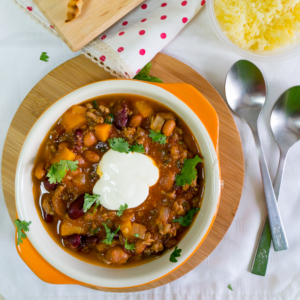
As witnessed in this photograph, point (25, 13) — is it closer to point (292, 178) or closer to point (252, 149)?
point (252, 149)

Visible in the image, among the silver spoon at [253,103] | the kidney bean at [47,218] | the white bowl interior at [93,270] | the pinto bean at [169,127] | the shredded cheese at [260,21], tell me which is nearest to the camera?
the white bowl interior at [93,270]

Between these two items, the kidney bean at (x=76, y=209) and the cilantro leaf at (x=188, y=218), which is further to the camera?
the cilantro leaf at (x=188, y=218)

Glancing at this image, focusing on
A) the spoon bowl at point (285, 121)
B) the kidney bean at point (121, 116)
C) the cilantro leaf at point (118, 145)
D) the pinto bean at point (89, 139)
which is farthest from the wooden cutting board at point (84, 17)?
the spoon bowl at point (285, 121)

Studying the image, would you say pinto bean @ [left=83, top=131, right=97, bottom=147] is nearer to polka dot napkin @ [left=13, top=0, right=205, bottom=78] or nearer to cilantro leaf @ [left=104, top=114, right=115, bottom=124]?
cilantro leaf @ [left=104, top=114, right=115, bottom=124]

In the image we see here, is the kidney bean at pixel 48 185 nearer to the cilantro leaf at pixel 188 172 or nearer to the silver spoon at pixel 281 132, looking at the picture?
the cilantro leaf at pixel 188 172

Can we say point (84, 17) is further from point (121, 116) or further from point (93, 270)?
point (93, 270)

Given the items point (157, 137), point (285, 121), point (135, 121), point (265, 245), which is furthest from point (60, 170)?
point (285, 121)

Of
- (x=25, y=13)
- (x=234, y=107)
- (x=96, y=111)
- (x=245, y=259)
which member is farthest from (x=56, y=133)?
(x=245, y=259)
